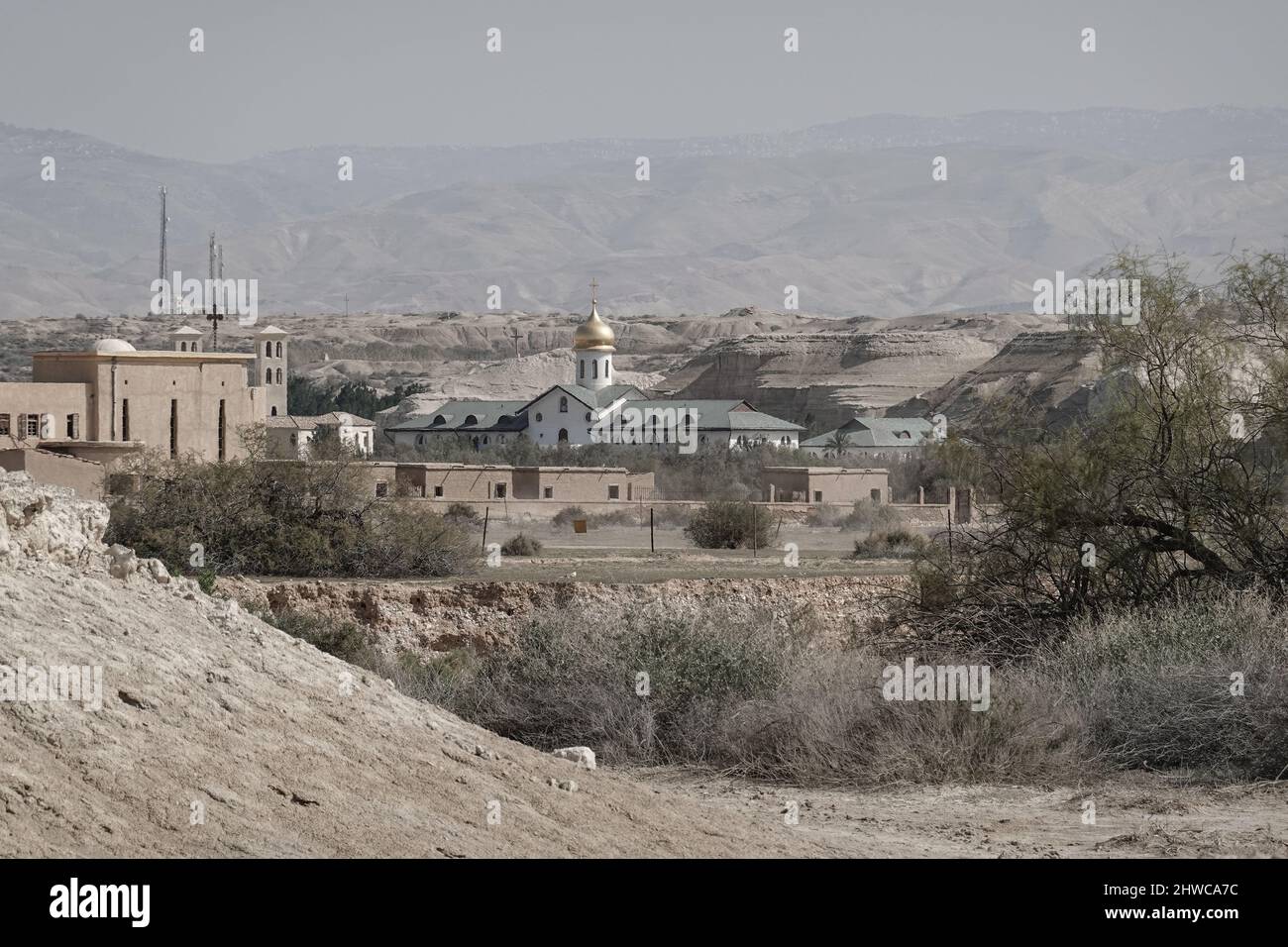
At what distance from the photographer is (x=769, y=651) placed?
48.1ft

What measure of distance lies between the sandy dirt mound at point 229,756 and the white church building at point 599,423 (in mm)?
76517

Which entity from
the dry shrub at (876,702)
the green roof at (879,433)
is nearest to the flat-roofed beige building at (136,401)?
the dry shrub at (876,702)

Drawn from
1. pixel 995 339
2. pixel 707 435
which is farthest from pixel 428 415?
pixel 995 339

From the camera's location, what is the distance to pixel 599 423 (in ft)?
295

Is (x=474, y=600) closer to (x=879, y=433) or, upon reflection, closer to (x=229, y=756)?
(x=229, y=756)

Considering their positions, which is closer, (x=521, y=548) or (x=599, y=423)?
(x=521, y=548)

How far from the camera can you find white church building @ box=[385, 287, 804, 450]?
89000mm

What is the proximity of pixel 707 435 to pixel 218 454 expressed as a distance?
45.9 metres

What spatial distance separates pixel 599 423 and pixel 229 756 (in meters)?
81.5

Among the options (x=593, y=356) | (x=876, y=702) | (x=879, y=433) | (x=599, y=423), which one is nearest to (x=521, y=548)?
(x=876, y=702)

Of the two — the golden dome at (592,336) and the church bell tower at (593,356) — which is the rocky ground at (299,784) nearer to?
the church bell tower at (593,356)

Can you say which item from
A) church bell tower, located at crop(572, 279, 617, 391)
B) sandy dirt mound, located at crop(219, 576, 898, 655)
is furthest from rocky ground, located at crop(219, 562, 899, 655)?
church bell tower, located at crop(572, 279, 617, 391)

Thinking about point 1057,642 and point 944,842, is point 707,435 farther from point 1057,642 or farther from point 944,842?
point 944,842
